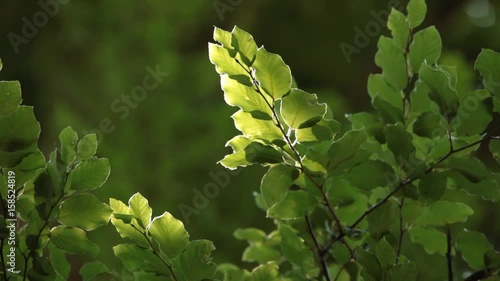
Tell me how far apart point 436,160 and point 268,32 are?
2.68 metres

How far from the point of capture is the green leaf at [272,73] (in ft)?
1.87

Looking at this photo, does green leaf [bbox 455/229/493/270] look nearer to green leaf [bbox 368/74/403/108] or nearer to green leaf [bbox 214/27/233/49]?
green leaf [bbox 368/74/403/108]

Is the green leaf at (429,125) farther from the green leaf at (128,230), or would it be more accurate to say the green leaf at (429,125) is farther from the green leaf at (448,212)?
the green leaf at (128,230)

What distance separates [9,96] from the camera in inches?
21.2

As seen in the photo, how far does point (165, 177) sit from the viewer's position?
2166 millimetres

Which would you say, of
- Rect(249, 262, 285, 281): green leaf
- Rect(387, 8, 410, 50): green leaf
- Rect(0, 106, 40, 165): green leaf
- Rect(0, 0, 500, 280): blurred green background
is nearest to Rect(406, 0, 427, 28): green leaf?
Rect(387, 8, 410, 50): green leaf

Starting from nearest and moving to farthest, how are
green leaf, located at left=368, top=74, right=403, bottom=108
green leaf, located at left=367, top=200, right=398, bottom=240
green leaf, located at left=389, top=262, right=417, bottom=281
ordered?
green leaf, located at left=389, top=262, right=417, bottom=281, green leaf, located at left=367, top=200, right=398, bottom=240, green leaf, located at left=368, top=74, right=403, bottom=108

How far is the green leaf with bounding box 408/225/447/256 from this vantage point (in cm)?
73

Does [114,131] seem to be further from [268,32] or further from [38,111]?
[268,32]

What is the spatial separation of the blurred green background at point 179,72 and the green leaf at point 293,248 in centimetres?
68

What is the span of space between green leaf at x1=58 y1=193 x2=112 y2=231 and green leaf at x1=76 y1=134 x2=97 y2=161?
0.04 m

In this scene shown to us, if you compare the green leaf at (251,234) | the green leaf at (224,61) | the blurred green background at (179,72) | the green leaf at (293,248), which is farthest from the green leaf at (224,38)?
the blurred green background at (179,72)

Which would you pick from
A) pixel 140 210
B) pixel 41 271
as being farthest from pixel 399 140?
pixel 41 271

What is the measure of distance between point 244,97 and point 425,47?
244 millimetres
